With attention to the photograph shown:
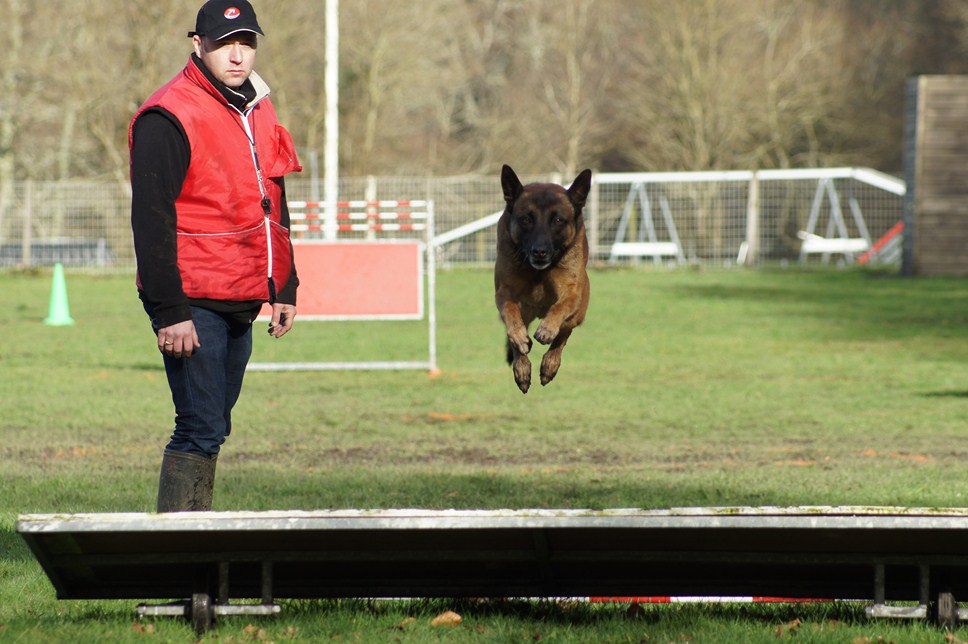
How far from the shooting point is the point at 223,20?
15.5ft

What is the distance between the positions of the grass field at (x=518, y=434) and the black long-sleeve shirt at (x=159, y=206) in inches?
50.2

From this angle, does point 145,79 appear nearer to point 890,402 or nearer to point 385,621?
point 890,402

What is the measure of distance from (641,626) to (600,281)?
2574 centimetres

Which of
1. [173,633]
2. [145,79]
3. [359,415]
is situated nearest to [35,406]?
[359,415]

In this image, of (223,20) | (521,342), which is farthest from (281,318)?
(223,20)

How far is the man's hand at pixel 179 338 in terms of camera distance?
15.3ft

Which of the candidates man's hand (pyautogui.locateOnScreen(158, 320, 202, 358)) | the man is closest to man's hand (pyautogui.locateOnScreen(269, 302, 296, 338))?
the man

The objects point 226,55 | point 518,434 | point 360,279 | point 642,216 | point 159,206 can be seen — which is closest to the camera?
point 159,206

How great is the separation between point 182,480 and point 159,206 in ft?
3.66

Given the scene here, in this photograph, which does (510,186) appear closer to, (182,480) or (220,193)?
(220,193)

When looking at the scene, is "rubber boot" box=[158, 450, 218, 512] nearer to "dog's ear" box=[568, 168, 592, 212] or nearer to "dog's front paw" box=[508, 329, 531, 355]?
"dog's front paw" box=[508, 329, 531, 355]

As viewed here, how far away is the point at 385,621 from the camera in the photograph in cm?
514

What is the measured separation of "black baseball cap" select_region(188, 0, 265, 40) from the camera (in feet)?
15.5

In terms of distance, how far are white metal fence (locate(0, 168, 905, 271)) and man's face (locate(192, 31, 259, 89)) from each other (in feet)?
87.3
